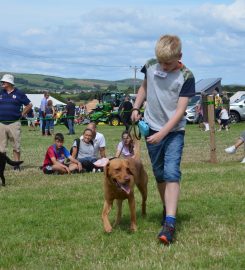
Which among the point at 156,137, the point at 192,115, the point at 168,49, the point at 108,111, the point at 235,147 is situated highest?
the point at 168,49

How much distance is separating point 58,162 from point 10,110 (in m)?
1.57

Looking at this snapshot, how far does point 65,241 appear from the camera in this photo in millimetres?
5398

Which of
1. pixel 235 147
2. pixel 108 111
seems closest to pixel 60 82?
pixel 108 111

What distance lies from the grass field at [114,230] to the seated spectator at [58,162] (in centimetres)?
150

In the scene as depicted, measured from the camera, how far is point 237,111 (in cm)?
3228

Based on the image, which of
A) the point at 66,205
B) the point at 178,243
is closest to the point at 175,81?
the point at 178,243

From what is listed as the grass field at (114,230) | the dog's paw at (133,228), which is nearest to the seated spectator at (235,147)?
the grass field at (114,230)

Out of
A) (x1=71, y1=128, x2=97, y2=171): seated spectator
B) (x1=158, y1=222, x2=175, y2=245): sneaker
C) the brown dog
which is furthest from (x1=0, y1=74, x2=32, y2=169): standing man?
(x1=158, y1=222, x2=175, y2=245): sneaker

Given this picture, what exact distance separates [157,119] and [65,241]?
4.98ft

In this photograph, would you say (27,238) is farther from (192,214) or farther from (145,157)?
(145,157)

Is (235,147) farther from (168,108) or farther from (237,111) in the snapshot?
(237,111)

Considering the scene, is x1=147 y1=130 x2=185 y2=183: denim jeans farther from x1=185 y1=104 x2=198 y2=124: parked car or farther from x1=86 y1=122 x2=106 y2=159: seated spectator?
x1=185 y1=104 x2=198 y2=124: parked car

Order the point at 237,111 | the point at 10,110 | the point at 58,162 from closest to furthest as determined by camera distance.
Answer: the point at 58,162, the point at 10,110, the point at 237,111

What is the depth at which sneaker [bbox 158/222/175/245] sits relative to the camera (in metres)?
5.05
